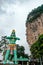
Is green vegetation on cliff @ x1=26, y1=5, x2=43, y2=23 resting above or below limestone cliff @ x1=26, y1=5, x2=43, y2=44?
above

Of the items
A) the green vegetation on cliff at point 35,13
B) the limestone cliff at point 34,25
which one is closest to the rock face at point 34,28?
the limestone cliff at point 34,25

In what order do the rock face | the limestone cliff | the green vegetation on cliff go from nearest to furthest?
1. the rock face
2. the limestone cliff
3. the green vegetation on cliff

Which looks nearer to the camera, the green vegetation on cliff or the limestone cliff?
the limestone cliff

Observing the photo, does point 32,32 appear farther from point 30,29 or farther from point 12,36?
point 12,36

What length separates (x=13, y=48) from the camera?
783 inches

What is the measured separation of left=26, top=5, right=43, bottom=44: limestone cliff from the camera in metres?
69.4

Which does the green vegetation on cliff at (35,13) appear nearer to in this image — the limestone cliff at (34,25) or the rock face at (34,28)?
the limestone cliff at (34,25)

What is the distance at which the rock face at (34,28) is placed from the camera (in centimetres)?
6931

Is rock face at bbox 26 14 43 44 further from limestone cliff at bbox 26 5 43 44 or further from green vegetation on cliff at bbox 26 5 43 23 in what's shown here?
green vegetation on cliff at bbox 26 5 43 23

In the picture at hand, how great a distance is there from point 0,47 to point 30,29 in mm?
32183

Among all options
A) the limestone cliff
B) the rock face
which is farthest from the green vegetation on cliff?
the rock face

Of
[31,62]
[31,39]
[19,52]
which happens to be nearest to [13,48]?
[31,62]

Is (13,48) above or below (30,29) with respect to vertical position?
below

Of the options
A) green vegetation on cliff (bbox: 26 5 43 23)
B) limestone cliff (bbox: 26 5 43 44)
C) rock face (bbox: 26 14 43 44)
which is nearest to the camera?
rock face (bbox: 26 14 43 44)
